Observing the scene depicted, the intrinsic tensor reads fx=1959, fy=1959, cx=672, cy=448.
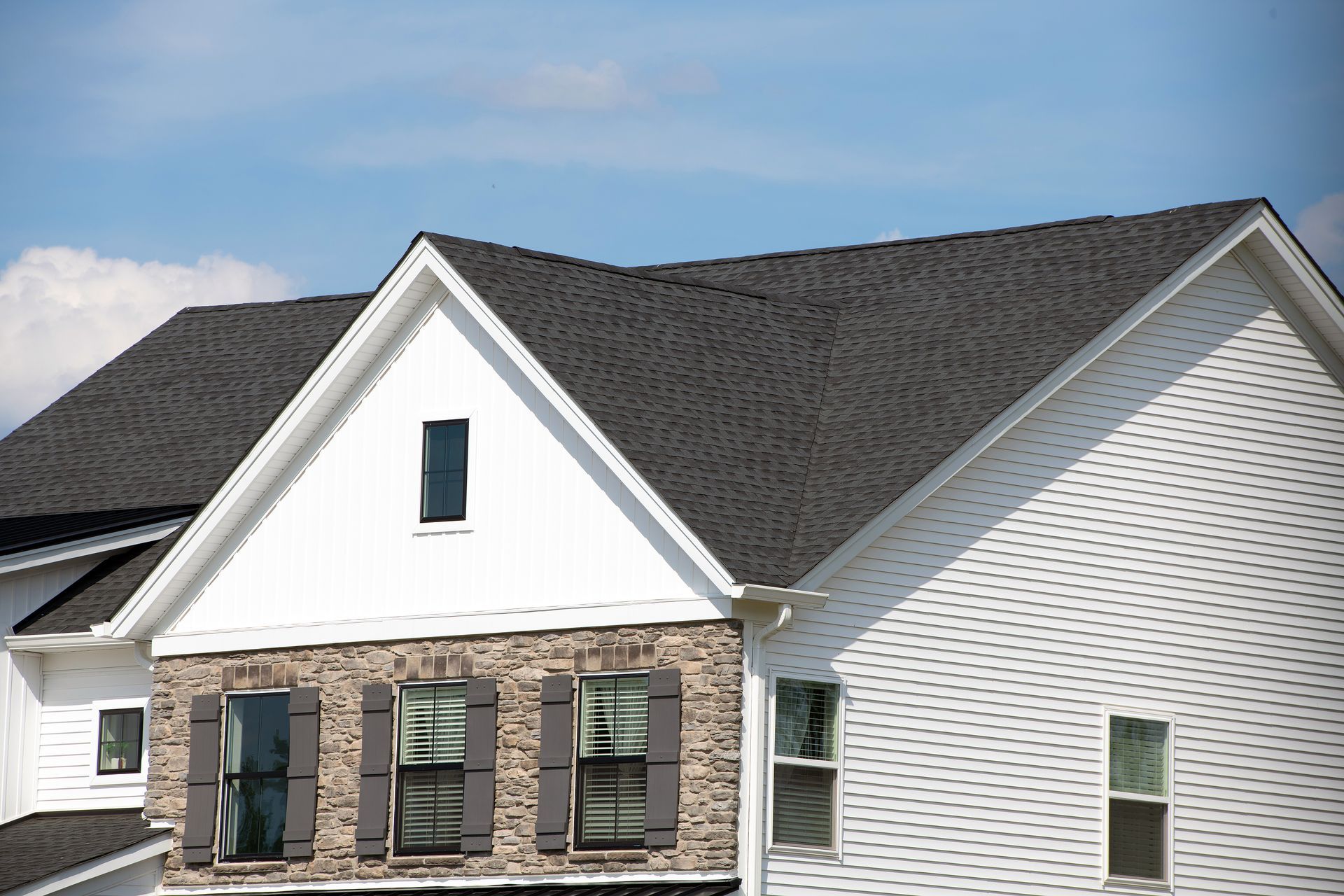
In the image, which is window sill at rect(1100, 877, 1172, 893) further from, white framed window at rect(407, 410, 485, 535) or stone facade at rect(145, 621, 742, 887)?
white framed window at rect(407, 410, 485, 535)

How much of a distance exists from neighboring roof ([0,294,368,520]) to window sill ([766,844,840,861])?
978 cm

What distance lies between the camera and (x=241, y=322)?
29078 mm

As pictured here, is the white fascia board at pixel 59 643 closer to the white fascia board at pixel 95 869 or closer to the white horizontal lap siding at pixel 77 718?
the white horizontal lap siding at pixel 77 718

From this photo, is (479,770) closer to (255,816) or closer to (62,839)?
(255,816)

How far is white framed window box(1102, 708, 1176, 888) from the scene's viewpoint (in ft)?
63.6

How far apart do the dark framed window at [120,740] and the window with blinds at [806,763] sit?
28.9 ft

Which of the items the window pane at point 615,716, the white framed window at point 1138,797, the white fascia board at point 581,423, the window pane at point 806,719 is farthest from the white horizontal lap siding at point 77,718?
the white framed window at point 1138,797

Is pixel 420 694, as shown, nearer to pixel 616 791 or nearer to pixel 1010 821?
pixel 616 791

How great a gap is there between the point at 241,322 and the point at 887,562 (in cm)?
1355

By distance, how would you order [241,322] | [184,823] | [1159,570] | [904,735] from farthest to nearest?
1. [241,322]
2. [184,823]
3. [1159,570]
4. [904,735]

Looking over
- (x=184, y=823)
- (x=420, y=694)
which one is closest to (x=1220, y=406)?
(x=420, y=694)

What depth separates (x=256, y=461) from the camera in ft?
70.5

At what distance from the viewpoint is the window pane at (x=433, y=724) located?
20031mm

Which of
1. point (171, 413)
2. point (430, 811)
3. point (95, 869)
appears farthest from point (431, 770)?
point (171, 413)
